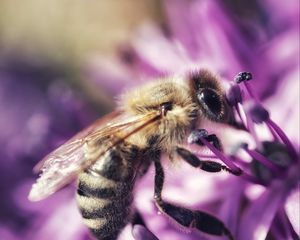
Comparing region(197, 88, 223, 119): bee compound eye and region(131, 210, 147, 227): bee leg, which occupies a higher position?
region(197, 88, 223, 119): bee compound eye

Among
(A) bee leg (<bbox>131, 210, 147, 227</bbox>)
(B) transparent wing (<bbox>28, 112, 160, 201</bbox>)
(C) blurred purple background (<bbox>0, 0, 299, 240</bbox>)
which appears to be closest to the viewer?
(B) transparent wing (<bbox>28, 112, 160, 201</bbox>)

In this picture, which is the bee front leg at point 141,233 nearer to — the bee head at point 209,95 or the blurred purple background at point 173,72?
the blurred purple background at point 173,72

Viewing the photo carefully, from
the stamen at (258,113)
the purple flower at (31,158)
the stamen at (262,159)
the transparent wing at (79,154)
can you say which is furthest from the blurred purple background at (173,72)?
the transparent wing at (79,154)

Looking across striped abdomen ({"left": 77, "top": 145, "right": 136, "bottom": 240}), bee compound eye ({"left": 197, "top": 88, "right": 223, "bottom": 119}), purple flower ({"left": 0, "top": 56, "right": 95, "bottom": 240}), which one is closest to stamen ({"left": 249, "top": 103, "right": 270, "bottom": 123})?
bee compound eye ({"left": 197, "top": 88, "right": 223, "bottom": 119})

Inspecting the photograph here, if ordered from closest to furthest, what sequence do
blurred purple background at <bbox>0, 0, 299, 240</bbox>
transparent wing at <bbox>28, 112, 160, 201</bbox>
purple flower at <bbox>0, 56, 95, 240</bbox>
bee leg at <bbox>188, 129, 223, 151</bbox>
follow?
transparent wing at <bbox>28, 112, 160, 201</bbox>, bee leg at <bbox>188, 129, 223, 151</bbox>, blurred purple background at <bbox>0, 0, 299, 240</bbox>, purple flower at <bbox>0, 56, 95, 240</bbox>

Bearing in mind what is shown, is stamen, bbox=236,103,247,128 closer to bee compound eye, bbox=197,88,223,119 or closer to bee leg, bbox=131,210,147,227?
bee compound eye, bbox=197,88,223,119

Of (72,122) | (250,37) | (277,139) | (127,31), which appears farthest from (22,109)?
(277,139)

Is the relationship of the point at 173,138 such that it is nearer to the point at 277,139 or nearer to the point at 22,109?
the point at 277,139
